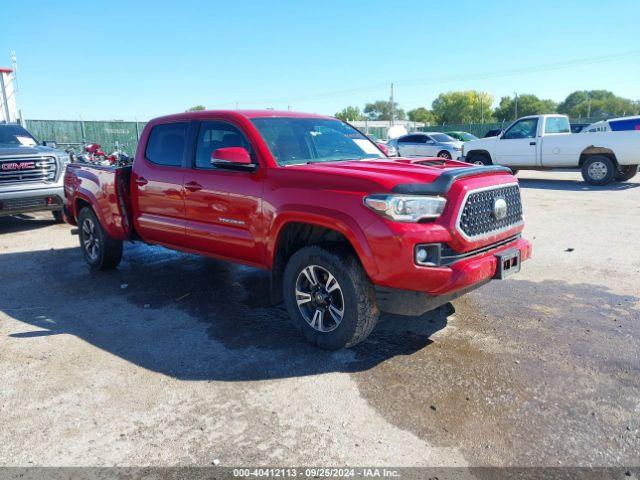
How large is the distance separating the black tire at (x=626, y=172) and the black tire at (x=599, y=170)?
0.74 metres

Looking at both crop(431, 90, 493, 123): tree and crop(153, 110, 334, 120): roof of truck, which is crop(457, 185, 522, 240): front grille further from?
crop(431, 90, 493, 123): tree

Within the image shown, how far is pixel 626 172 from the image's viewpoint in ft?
46.6

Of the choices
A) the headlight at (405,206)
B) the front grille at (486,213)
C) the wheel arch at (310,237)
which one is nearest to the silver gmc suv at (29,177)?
the wheel arch at (310,237)

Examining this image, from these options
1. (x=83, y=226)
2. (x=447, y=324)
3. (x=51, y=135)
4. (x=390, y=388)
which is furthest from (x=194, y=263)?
(x=51, y=135)

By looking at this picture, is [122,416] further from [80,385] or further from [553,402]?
[553,402]

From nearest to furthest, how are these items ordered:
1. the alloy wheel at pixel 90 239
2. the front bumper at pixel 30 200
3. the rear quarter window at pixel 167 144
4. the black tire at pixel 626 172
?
1. the rear quarter window at pixel 167 144
2. the alloy wheel at pixel 90 239
3. the front bumper at pixel 30 200
4. the black tire at pixel 626 172

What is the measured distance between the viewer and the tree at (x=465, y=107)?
4653 inches

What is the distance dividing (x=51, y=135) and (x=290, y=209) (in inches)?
832

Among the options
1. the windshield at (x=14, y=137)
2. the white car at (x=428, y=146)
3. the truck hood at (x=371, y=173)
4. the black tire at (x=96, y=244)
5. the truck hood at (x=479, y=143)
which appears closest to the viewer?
the truck hood at (x=371, y=173)

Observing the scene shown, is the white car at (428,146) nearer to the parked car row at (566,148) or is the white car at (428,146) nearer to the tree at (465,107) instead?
the parked car row at (566,148)

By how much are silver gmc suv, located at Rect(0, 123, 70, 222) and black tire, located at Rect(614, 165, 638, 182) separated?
45.9 ft

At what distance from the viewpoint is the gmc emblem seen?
28.7 feet

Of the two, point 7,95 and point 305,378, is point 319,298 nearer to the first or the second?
point 305,378

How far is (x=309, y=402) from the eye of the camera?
3.31 meters
